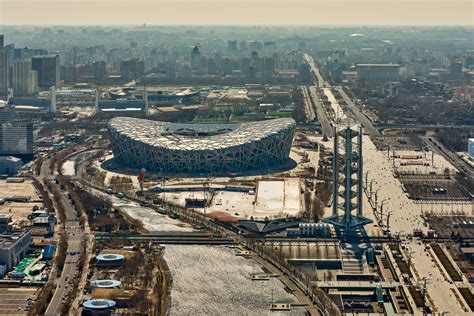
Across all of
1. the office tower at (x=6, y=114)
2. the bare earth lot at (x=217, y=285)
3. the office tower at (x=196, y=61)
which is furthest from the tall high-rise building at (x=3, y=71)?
the bare earth lot at (x=217, y=285)

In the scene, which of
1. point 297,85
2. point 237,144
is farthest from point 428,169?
point 297,85

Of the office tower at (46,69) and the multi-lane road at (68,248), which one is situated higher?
the office tower at (46,69)

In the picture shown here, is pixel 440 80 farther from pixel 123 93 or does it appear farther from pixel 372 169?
pixel 372 169

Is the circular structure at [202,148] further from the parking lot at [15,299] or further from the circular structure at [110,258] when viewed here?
the parking lot at [15,299]

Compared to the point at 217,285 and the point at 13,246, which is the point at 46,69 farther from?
the point at 217,285

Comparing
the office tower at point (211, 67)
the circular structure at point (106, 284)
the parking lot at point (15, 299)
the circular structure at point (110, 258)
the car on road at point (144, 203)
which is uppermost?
the office tower at point (211, 67)

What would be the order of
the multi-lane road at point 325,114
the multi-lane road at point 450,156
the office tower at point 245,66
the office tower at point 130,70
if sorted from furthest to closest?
the office tower at point 245,66 → the office tower at point 130,70 → the multi-lane road at point 325,114 → the multi-lane road at point 450,156

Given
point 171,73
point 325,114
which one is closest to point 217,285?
point 325,114
